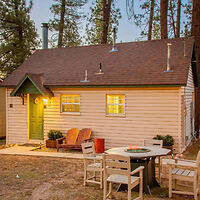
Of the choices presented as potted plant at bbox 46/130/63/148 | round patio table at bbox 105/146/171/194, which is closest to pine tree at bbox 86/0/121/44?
potted plant at bbox 46/130/63/148

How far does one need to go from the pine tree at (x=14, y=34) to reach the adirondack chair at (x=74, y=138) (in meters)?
10.6

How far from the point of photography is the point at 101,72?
42.9 ft

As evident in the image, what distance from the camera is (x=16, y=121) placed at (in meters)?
14.3

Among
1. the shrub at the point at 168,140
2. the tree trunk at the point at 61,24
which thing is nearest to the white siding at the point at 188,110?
the shrub at the point at 168,140

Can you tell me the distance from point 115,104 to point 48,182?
5.55 meters

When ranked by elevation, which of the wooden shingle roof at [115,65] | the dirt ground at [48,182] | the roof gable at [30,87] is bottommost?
the dirt ground at [48,182]

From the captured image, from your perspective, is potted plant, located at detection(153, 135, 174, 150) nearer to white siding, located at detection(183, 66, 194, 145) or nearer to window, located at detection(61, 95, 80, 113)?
white siding, located at detection(183, 66, 194, 145)

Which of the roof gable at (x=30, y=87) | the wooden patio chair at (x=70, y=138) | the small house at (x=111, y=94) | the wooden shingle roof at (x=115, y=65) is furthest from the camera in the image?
the roof gable at (x=30, y=87)

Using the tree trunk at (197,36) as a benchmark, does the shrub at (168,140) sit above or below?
below

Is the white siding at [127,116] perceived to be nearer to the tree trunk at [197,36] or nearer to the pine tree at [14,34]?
the tree trunk at [197,36]

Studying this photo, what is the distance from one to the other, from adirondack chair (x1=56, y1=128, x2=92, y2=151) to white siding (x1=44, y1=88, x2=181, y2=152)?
1.26 ft

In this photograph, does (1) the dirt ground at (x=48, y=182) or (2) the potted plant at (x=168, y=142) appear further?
(2) the potted plant at (x=168, y=142)

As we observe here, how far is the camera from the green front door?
45.7 ft

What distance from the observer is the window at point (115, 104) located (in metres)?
12.3
